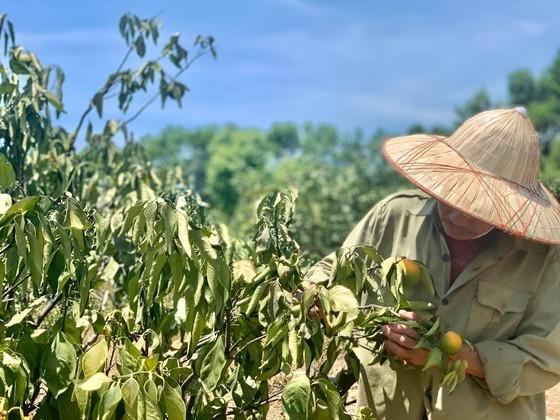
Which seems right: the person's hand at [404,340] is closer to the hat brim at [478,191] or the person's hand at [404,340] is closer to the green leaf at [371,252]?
the green leaf at [371,252]

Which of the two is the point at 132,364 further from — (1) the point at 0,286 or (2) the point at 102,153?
(2) the point at 102,153

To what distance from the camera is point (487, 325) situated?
2373 millimetres

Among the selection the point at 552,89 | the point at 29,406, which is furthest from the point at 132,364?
the point at 552,89

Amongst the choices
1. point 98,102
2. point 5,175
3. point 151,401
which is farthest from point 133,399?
point 98,102

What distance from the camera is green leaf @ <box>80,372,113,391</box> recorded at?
5.98 ft

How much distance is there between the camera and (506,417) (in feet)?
7.79

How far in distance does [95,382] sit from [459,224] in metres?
1.04

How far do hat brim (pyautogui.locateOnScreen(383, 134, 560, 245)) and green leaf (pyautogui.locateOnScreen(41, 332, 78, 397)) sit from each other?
95 cm

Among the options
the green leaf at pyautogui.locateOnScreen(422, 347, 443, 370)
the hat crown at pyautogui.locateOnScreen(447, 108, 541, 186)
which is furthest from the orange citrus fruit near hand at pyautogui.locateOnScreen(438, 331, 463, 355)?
the hat crown at pyautogui.locateOnScreen(447, 108, 541, 186)

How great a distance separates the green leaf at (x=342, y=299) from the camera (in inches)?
78.0

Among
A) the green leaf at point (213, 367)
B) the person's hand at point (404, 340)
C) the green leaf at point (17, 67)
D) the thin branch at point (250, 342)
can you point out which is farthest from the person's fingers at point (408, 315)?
the green leaf at point (17, 67)

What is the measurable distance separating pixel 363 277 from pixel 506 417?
62 centimetres

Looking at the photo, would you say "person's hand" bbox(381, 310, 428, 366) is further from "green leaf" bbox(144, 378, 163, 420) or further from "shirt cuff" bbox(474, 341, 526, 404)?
"green leaf" bbox(144, 378, 163, 420)

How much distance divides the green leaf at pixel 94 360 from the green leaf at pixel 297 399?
1.34ft
